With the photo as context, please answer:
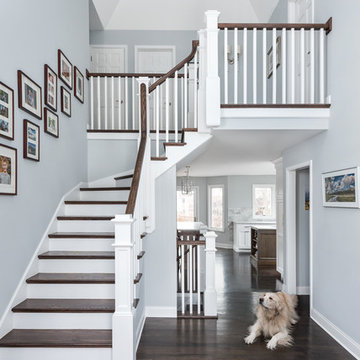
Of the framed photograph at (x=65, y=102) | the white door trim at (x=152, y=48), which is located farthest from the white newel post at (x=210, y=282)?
the white door trim at (x=152, y=48)

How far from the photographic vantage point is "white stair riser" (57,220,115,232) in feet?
12.0

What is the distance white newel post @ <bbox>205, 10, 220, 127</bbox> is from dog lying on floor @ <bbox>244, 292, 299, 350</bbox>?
180cm

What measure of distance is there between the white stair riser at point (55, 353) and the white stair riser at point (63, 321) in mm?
246

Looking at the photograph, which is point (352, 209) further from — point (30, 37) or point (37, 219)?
point (30, 37)

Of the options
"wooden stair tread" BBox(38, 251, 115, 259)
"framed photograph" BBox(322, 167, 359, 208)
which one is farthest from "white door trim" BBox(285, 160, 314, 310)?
"wooden stair tread" BBox(38, 251, 115, 259)

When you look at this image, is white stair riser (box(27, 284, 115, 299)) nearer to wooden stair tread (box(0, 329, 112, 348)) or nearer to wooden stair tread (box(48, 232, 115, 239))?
wooden stair tread (box(0, 329, 112, 348))

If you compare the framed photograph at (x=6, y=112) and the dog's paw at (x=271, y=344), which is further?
the dog's paw at (x=271, y=344)

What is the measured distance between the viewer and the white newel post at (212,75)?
10.9 ft

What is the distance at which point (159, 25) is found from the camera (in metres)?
6.54

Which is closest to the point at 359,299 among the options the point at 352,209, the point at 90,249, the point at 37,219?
the point at 352,209

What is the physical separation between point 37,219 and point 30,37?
1669mm

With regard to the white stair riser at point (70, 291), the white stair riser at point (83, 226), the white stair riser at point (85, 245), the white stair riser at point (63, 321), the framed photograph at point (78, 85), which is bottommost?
Answer: the white stair riser at point (63, 321)

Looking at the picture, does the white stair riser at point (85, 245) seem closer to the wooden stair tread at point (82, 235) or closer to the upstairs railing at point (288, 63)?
the wooden stair tread at point (82, 235)

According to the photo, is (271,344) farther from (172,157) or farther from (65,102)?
(65,102)
